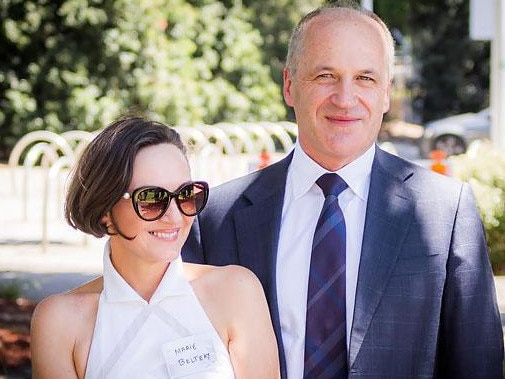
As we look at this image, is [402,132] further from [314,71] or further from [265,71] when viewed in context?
[314,71]

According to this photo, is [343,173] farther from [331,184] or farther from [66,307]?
[66,307]

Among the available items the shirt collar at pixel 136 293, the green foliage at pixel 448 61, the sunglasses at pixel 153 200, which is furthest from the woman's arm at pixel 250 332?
the green foliage at pixel 448 61

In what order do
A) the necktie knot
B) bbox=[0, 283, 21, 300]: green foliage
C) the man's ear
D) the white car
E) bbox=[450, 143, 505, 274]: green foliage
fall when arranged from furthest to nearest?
the white car, bbox=[450, 143, 505, 274]: green foliage, bbox=[0, 283, 21, 300]: green foliage, the man's ear, the necktie knot

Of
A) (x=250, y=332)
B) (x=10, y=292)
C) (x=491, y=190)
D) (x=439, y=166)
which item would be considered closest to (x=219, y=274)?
(x=250, y=332)

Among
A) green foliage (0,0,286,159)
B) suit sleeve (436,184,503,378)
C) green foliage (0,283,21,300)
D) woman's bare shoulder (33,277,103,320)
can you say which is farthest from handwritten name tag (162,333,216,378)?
green foliage (0,0,286,159)

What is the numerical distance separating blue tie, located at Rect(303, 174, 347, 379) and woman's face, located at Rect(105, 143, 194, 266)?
0.47m

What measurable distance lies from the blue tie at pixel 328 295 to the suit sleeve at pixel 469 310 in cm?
32

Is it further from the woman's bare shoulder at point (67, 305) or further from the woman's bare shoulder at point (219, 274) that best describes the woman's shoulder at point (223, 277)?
the woman's bare shoulder at point (67, 305)

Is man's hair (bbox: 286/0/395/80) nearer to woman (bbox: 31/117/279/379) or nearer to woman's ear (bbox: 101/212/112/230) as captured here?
woman (bbox: 31/117/279/379)

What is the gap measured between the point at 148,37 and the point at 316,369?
18676mm

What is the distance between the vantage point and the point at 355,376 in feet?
9.24

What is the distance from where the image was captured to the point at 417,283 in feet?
9.41

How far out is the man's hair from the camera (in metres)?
2.96

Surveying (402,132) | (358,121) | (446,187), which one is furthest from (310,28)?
(402,132)
